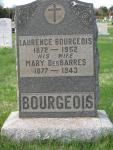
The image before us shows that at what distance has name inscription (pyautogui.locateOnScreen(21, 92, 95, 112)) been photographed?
20.0 feet

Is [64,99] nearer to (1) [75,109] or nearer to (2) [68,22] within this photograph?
(1) [75,109]

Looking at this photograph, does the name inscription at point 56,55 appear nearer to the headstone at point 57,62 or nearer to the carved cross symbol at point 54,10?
the headstone at point 57,62

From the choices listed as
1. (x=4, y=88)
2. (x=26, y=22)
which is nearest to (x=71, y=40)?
(x=26, y=22)

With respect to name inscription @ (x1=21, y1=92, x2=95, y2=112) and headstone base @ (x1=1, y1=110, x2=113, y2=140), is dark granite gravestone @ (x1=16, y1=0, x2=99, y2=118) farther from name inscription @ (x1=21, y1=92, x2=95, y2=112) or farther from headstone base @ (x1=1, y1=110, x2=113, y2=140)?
headstone base @ (x1=1, y1=110, x2=113, y2=140)

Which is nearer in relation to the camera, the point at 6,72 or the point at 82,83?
the point at 82,83

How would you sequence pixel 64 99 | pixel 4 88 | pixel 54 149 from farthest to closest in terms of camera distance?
pixel 4 88 → pixel 64 99 → pixel 54 149

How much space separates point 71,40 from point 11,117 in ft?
4.00

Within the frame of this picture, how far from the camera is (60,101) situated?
6113 mm

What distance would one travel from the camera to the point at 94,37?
6043mm

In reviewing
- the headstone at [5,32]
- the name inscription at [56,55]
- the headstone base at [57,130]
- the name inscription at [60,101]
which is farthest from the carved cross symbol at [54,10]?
the headstone at [5,32]

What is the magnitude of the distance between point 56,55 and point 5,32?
1610 cm

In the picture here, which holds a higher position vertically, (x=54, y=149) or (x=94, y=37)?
(x=94, y=37)

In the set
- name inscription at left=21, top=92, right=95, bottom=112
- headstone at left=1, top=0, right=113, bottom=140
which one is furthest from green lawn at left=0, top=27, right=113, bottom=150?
name inscription at left=21, top=92, right=95, bottom=112

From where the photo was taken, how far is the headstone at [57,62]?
19.8 ft
